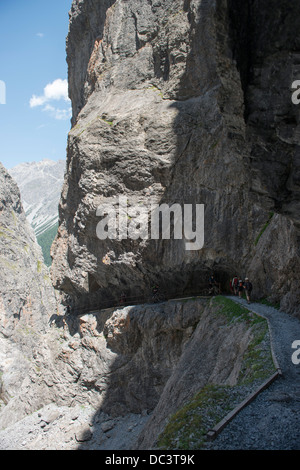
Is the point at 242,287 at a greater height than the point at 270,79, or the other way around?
the point at 270,79

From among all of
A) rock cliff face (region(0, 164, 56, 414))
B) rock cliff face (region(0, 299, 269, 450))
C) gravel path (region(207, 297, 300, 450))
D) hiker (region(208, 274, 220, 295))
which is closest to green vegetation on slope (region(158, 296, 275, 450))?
gravel path (region(207, 297, 300, 450))

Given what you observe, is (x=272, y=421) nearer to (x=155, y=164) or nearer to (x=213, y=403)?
(x=213, y=403)

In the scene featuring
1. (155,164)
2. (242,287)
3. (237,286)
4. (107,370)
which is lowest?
(107,370)

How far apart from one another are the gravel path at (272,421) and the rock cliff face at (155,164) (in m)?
5.67

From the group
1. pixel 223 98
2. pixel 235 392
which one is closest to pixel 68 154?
pixel 223 98

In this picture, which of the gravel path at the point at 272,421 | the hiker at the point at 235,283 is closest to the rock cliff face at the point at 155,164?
the hiker at the point at 235,283

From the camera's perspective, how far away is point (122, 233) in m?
23.6

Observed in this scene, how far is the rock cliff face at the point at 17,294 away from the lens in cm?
4969

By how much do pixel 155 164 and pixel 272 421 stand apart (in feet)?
61.3

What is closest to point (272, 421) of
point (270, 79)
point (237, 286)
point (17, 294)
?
point (270, 79)

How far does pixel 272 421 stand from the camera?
6.45 meters

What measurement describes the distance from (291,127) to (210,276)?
44.7 ft

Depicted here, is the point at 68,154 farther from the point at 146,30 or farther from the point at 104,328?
the point at 104,328

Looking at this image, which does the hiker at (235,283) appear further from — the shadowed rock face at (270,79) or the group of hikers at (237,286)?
the shadowed rock face at (270,79)
